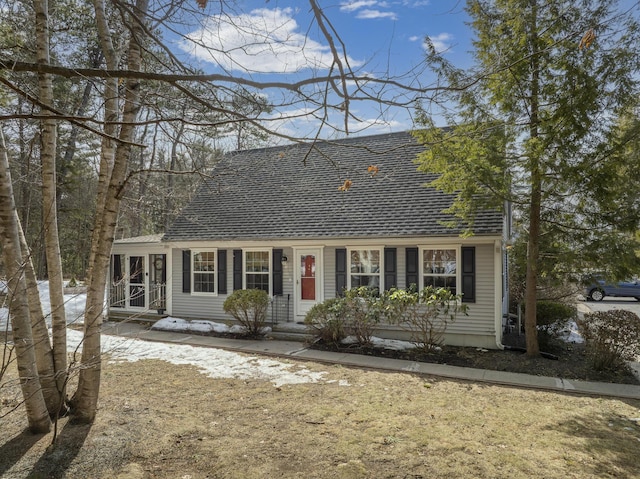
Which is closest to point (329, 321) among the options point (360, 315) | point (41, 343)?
point (360, 315)

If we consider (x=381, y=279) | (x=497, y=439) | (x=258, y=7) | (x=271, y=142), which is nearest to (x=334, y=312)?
(x=381, y=279)

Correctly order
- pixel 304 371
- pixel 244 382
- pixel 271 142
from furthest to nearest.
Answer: pixel 304 371 → pixel 244 382 → pixel 271 142

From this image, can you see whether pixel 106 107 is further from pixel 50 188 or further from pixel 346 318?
pixel 346 318

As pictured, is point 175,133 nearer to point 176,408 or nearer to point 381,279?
point 176,408

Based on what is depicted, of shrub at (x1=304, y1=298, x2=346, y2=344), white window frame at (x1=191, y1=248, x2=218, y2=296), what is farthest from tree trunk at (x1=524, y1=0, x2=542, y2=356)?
white window frame at (x1=191, y1=248, x2=218, y2=296)

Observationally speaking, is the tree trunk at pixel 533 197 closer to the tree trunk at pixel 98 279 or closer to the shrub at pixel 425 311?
the shrub at pixel 425 311

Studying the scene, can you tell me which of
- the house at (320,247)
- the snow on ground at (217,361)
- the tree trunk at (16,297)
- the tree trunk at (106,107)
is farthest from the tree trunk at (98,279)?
the house at (320,247)

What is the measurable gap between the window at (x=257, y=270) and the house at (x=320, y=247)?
3 centimetres

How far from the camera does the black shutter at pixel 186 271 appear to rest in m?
13.2

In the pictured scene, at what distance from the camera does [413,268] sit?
34.3ft

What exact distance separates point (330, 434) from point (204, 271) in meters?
9.23

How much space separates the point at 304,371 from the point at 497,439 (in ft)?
12.4

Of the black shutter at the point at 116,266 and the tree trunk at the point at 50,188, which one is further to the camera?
the black shutter at the point at 116,266

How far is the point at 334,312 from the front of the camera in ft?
31.2
